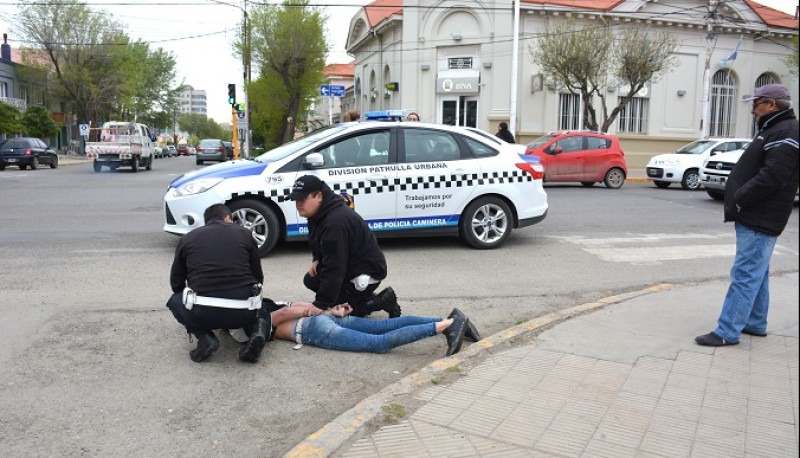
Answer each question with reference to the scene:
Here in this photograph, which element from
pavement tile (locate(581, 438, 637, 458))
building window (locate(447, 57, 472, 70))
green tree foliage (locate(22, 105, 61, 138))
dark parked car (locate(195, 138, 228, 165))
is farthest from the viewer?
green tree foliage (locate(22, 105, 61, 138))

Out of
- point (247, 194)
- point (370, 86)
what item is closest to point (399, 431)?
point (247, 194)

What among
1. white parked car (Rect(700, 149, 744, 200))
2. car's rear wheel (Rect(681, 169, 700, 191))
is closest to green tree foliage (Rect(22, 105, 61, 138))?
car's rear wheel (Rect(681, 169, 700, 191))

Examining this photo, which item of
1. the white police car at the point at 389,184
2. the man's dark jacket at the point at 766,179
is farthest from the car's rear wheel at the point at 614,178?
the man's dark jacket at the point at 766,179

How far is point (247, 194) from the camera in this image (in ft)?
26.0

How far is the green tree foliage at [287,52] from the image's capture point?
37072 millimetres

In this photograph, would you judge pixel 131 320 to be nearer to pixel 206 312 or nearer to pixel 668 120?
pixel 206 312

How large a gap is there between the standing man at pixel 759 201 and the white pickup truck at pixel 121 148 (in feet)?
88.4

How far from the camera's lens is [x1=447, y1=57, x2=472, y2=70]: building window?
28.6 m

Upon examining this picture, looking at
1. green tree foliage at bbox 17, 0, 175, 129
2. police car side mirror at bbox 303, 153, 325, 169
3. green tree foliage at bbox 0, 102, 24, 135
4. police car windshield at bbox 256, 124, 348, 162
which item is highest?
green tree foliage at bbox 17, 0, 175, 129

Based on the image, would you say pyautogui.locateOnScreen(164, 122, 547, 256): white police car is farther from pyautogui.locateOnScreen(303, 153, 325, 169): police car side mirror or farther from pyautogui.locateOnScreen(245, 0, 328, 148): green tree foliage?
pyautogui.locateOnScreen(245, 0, 328, 148): green tree foliage

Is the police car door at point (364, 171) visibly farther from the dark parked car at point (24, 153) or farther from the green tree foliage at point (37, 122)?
the green tree foliage at point (37, 122)

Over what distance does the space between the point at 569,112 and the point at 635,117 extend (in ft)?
11.4

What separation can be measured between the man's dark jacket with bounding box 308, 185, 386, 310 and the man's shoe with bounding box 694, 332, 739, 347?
7.97 ft

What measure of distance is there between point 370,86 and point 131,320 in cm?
3316
